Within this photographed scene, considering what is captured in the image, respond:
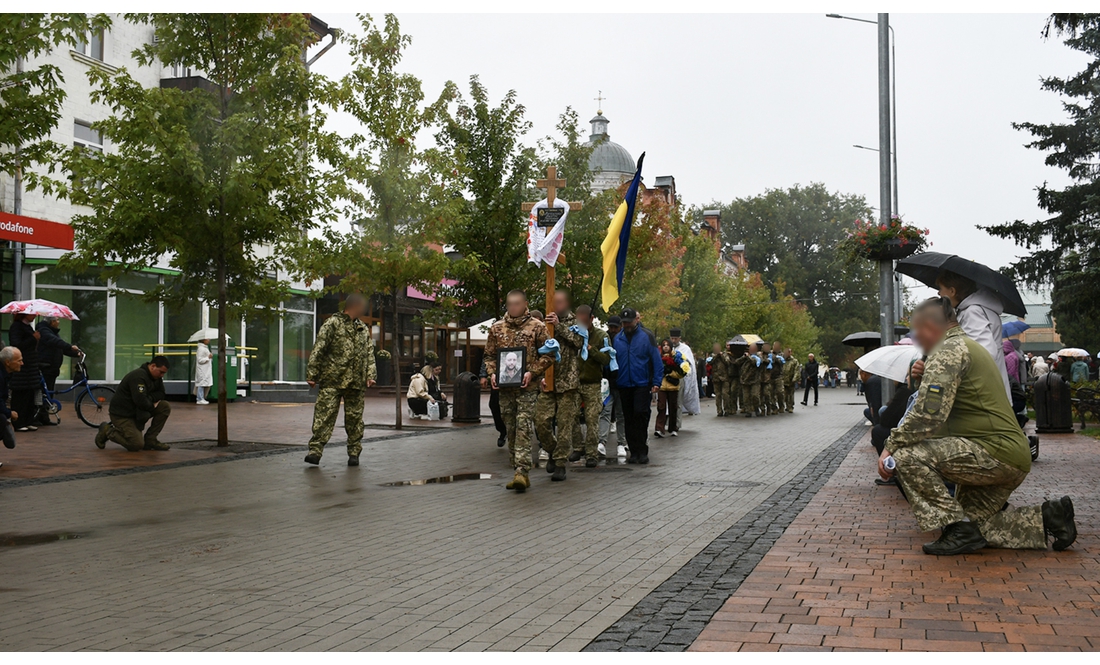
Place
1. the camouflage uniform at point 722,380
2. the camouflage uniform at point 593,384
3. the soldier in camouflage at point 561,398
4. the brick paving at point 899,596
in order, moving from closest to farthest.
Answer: the brick paving at point 899,596
the soldier in camouflage at point 561,398
the camouflage uniform at point 593,384
the camouflage uniform at point 722,380

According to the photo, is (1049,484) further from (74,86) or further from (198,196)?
(74,86)

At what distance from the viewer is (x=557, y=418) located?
1089 centimetres

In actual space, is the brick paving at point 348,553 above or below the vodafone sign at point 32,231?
below

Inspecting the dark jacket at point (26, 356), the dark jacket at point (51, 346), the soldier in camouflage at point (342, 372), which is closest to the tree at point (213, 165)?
the dark jacket at point (26, 356)

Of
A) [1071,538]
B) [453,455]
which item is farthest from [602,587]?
[453,455]

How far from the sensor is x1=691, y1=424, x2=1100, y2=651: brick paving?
4.28m

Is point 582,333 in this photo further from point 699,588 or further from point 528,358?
point 699,588

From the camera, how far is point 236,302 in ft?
48.0

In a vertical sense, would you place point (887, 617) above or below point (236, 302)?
below

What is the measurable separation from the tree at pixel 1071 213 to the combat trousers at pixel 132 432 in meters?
19.0

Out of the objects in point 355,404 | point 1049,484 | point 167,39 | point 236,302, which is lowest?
point 1049,484

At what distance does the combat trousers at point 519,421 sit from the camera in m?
9.62

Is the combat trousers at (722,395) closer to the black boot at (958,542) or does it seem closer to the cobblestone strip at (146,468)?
the cobblestone strip at (146,468)

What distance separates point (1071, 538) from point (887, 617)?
7.42 ft
